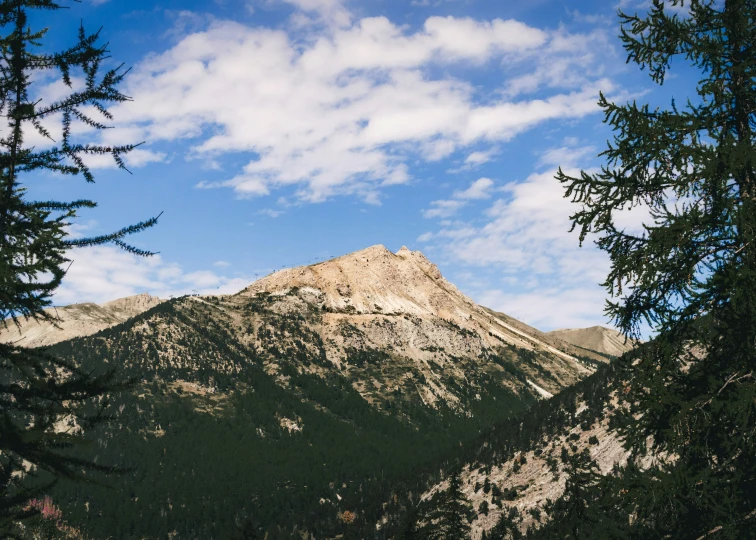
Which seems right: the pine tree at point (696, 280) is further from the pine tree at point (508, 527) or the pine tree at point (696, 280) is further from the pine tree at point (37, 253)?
the pine tree at point (508, 527)

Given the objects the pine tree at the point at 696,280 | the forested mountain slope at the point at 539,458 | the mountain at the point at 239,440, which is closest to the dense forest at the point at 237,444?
the mountain at the point at 239,440

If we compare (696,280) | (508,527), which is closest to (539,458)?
(508,527)

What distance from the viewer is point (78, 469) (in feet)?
25.3

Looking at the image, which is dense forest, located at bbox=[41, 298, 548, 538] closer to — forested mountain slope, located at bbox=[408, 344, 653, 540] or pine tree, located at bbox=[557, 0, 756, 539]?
forested mountain slope, located at bbox=[408, 344, 653, 540]

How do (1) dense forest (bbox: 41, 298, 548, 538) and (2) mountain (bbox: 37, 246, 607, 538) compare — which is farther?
(2) mountain (bbox: 37, 246, 607, 538)

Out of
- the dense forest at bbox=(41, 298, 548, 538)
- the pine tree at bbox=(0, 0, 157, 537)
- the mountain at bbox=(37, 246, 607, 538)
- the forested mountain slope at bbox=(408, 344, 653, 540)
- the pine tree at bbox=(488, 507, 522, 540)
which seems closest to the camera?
the pine tree at bbox=(0, 0, 157, 537)

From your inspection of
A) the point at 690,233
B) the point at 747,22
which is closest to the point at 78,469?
the point at 690,233

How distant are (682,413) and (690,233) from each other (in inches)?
112

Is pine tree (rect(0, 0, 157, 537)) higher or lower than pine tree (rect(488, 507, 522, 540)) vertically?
higher

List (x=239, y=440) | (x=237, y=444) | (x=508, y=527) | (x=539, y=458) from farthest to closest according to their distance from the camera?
(x=239, y=440)
(x=237, y=444)
(x=539, y=458)
(x=508, y=527)

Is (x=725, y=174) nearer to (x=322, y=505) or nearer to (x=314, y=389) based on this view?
(x=322, y=505)

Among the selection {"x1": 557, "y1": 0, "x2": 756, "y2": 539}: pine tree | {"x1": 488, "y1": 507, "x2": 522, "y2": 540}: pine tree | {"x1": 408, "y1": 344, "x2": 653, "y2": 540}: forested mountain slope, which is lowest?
{"x1": 488, "y1": 507, "x2": 522, "y2": 540}: pine tree

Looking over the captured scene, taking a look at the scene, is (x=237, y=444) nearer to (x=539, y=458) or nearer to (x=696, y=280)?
(x=539, y=458)

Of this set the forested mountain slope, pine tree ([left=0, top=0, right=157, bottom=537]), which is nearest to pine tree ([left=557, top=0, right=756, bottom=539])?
pine tree ([left=0, top=0, right=157, bottom=537])
